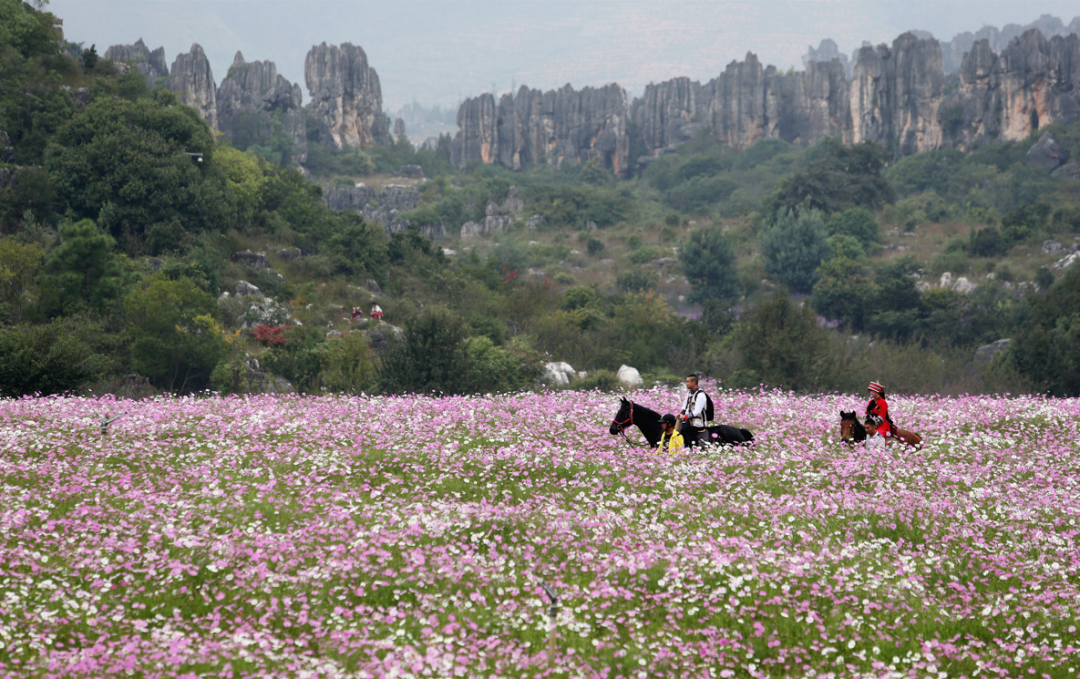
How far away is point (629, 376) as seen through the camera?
36.8 m

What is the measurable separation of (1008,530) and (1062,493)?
2411mm

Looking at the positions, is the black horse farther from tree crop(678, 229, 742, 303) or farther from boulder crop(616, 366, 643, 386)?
tree crop(678, 229, 742, 303)

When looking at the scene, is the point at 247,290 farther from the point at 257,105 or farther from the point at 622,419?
the point at 257,105

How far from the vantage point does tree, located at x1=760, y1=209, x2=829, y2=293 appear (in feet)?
224

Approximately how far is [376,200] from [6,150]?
77.4m

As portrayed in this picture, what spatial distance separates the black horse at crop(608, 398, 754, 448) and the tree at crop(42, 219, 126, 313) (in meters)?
26.8

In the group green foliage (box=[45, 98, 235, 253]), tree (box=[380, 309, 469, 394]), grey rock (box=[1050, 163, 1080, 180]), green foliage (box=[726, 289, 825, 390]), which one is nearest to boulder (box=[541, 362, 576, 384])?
tree (box=[380, 309, 469, 394])

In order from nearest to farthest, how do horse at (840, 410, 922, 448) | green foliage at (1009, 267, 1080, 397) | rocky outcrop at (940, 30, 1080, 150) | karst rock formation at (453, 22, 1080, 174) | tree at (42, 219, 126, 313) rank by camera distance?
horse at (840, 410, 922, 448), green foliage at (1009, 267, 1080, 397), tree at (42, 219, 126, 313), rocky outcrop at (940, 30, 1080, 150), karst rock formation at (453, 22, 1080, 174)

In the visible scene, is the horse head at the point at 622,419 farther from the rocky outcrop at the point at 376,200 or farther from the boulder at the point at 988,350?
the rocky outcrop at the point at 376,200

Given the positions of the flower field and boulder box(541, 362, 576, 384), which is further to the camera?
boulder box(541, 362, 576, 384)

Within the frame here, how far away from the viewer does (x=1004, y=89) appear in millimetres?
109812

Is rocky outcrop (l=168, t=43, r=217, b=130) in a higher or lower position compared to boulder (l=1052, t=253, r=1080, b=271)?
higher

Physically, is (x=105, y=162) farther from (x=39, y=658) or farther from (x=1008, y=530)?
(x=1008, y=530)

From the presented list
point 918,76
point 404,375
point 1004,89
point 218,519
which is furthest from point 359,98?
point 218,519
